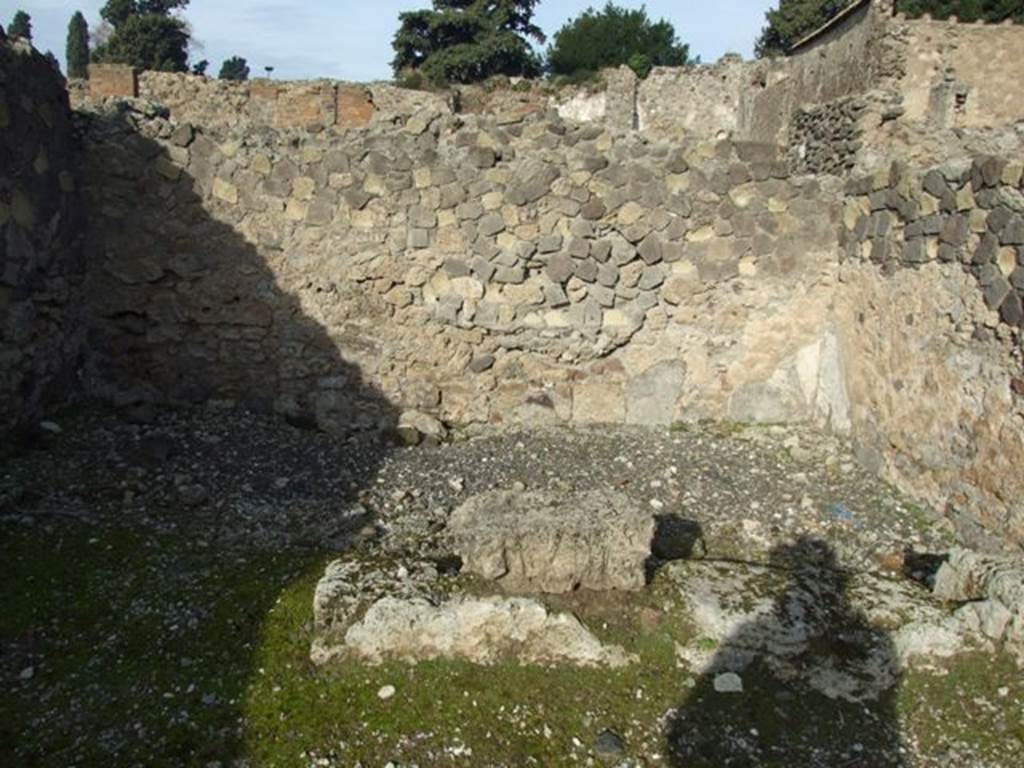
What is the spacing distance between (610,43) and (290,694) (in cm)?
4448

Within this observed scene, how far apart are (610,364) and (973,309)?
254 centimetres

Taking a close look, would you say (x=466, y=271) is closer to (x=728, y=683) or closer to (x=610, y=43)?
(x=728, y=683)

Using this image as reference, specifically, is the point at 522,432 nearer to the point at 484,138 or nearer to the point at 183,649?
the point at 484,138

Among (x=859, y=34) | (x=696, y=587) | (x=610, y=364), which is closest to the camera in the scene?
(x=696, y=587)

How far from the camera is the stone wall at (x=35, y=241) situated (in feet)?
17.3

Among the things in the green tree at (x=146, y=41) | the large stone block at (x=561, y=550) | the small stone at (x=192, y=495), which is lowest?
the small stone at (x=192, y=495)

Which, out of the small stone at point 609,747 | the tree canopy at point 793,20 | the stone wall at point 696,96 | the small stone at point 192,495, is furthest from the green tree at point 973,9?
the small stone at point 609,747

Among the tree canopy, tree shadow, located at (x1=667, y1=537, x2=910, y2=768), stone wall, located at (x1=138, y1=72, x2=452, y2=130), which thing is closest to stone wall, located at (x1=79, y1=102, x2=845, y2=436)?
tree shadow, located at (x1=667, y1=537, x2=910, y2=768)

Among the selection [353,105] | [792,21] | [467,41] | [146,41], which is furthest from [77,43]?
[353,105]

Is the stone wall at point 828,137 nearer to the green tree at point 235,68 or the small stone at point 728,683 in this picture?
the small stone at point 728,683

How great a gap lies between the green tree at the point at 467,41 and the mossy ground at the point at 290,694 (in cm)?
3467

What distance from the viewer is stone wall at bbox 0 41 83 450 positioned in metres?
5.28

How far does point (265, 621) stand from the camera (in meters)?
3.62

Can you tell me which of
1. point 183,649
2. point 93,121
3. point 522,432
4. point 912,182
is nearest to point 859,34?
point 912,182
